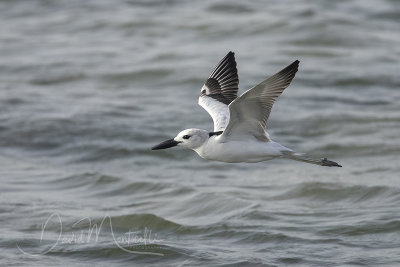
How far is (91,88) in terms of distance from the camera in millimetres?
19812

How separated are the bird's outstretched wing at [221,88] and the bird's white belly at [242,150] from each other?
114 centimetres

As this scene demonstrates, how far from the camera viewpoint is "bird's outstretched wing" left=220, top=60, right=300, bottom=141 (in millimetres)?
8914

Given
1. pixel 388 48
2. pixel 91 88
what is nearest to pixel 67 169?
pixel 91 88

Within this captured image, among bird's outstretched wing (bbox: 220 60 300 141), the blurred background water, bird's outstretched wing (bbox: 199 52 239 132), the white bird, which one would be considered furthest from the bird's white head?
the blurred background water

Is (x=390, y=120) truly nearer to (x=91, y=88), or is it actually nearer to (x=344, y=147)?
(x=344, y=147)

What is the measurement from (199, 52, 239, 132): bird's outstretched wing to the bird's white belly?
3.75ft

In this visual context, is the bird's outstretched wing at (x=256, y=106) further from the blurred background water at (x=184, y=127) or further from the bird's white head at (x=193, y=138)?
the blurred background water at (x=184, y=127)

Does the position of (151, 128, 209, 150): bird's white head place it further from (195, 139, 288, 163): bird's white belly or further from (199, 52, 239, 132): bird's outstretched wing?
(199, 52, 239, 132): bird's outstretched wing

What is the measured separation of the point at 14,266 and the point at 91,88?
9403 millimetres

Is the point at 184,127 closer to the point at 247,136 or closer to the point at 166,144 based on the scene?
the point at 166,144

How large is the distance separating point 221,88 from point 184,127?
18.6 feet

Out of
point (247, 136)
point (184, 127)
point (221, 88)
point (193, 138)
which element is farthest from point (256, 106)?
point (184, 127)

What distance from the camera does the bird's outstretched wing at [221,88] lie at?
11070mm

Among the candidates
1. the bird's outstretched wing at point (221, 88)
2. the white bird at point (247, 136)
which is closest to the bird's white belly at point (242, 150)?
the white bird at point (247, 136)
